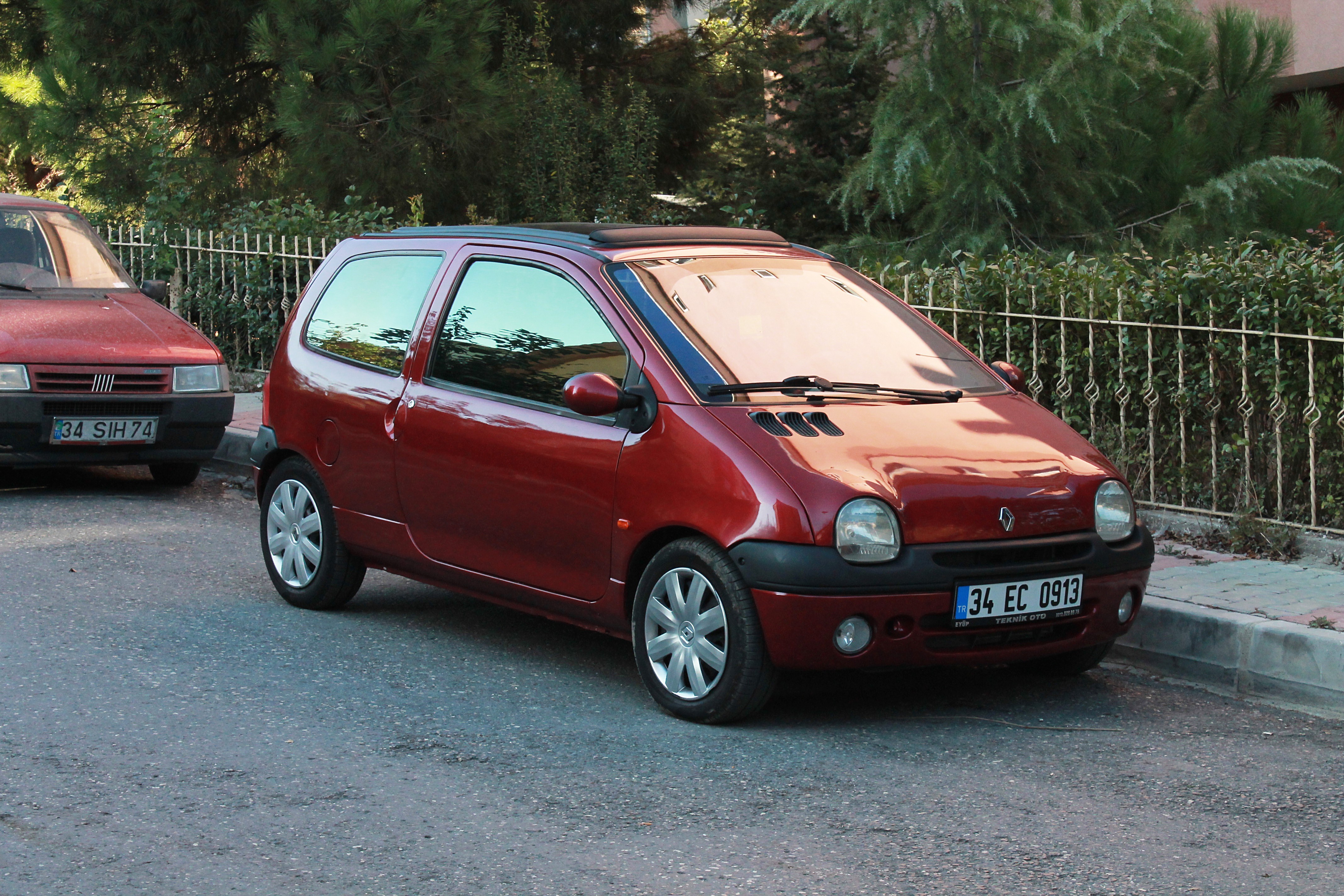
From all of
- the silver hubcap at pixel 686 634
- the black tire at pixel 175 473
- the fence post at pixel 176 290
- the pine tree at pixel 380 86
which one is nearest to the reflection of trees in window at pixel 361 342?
the silver hubcap at pixel 686 634

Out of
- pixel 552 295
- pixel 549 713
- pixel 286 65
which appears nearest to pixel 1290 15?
pixel 286 65

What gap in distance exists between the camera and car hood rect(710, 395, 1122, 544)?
15.9ft

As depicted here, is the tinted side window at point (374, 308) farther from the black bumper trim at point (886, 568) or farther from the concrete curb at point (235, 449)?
the concrete curb at point (235, 449)

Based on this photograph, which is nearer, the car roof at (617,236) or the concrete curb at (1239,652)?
the concrete curb at (1239,652)

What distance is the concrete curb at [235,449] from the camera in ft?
36.6

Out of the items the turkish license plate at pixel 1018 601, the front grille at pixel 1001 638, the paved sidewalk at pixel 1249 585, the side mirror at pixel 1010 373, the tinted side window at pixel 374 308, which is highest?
the tinted side window at pixel 374 308

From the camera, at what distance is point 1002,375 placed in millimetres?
6246

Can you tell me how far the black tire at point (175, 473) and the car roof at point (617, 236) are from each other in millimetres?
4224

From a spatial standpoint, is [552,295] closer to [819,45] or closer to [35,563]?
[35,563]

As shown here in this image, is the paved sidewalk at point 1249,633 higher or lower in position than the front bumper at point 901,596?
lower

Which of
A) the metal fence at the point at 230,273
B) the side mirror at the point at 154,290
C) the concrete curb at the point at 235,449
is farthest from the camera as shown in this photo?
the metal fence at the point at 230,273

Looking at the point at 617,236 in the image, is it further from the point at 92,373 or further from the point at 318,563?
the point at 92,373

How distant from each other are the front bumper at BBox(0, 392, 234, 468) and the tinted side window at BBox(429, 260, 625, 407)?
3956mm

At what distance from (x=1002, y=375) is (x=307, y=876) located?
357cm
